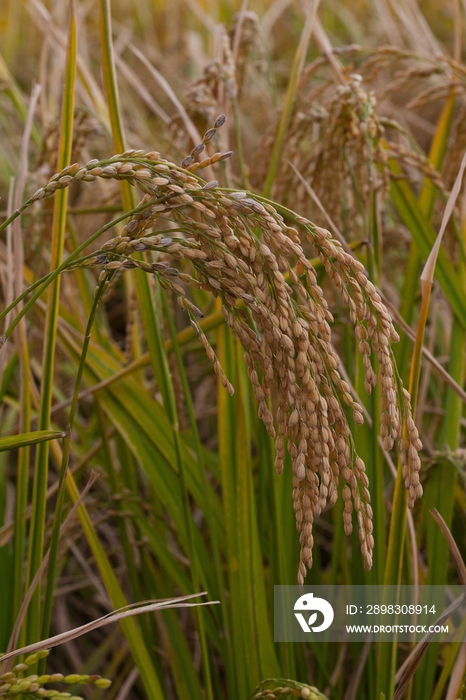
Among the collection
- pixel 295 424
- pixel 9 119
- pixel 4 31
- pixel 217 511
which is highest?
pixel 4 31

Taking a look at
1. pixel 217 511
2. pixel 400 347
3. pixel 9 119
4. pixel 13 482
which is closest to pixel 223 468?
pixel 217 511

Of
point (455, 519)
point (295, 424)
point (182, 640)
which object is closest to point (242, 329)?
point (295, 424)

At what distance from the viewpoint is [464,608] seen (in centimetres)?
111

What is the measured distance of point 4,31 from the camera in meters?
3.69

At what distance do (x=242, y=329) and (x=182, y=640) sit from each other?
2.34 ft

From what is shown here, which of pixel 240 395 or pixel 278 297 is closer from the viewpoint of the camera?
pixel 278 297

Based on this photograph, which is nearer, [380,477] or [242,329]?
[242,329]

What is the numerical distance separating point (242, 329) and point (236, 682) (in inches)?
24.6

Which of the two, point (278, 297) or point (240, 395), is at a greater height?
point (278, 297)

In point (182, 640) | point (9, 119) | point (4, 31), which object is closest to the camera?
point (182, 640)

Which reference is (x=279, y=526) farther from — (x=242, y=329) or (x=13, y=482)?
(x=13, y=482)

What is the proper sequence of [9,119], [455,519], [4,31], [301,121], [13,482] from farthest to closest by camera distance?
1. [4,31]
2. [9,119]
3. [13,482]
4. [455,519]
5. [301,121]

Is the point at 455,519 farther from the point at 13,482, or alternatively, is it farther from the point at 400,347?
the point at 13,482

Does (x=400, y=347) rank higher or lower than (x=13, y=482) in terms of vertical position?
higher
